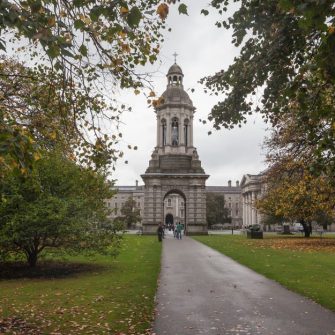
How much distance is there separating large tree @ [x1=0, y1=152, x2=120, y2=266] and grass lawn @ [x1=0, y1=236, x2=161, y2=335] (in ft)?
4.26

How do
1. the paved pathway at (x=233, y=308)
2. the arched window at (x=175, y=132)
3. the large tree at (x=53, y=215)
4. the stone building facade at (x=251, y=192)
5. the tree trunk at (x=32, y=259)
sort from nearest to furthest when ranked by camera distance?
the paved pathway at (x=233, y=308), the large tree at (x=53, y=215), the tree trunk at (x=32, y=259), the arched window at (x=175, y=132), the stone building facade at (x=251, y=192)

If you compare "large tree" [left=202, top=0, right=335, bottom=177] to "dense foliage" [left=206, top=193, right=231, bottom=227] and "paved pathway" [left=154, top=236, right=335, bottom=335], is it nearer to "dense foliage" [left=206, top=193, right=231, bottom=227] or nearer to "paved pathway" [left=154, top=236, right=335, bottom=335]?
"paved pathway" [left=154, top=236, right=335, bottom=335]

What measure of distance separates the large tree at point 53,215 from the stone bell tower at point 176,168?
35838 millimetres

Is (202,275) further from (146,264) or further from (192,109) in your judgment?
(192,109)

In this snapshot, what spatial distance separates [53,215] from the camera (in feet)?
48.7

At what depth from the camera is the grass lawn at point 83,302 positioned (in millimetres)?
8609

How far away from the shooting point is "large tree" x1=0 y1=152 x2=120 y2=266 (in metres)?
14.9

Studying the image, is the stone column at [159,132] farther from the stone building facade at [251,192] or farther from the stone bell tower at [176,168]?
the stone building facade at [251,192]

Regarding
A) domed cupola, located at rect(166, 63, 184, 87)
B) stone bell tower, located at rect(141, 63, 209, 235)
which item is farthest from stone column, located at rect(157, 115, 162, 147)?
domed cupola, located at rect(166, 63, 184, 87)

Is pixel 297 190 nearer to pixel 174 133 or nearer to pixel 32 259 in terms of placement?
pixel 32 259

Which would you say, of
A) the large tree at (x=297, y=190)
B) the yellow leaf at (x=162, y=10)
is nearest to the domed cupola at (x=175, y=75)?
the large tree at (x=297, y=190)

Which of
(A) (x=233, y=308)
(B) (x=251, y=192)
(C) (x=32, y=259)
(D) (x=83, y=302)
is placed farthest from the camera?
(B) (x=251, y=192)

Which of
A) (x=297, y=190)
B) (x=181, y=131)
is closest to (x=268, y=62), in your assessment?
(x=297, y=190)

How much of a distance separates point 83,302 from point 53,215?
467cm
